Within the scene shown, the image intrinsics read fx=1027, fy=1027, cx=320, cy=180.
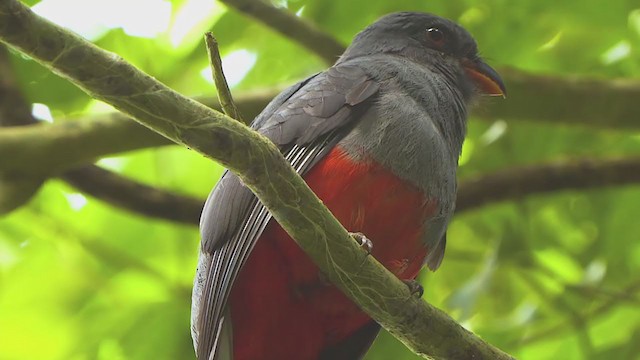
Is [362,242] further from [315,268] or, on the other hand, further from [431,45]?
[431,45]

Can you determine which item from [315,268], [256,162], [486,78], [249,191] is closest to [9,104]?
[249,191]

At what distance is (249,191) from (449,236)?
8.60ft

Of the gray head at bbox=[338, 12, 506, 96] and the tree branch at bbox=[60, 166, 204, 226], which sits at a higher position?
the gray head at bbox=[338, 12, 506, 96]

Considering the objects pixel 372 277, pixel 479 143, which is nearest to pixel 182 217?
pixel 479 143

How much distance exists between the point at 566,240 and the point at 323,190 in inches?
100

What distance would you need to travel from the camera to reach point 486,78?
4.78m

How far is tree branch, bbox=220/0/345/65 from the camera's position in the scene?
4734mm

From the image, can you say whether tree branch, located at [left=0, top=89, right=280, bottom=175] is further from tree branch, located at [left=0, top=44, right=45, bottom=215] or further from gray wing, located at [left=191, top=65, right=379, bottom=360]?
gray wing, located at [left=191, top=65, right=379, bottom=360]

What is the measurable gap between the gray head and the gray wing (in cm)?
65

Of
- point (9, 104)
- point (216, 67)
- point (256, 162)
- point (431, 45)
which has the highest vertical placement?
point (431, 45)

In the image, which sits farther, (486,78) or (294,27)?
(294,27)

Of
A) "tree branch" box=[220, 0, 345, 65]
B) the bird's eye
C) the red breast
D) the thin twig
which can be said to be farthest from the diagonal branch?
the thin twig

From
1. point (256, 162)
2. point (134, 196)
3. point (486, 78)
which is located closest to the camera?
point (256, 162)

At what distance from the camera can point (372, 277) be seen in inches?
125
